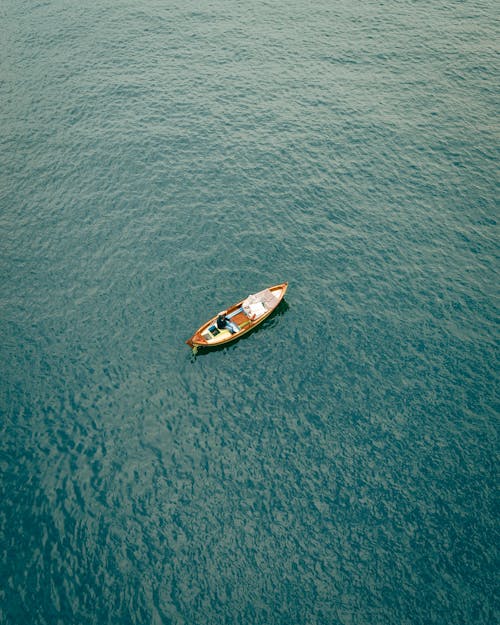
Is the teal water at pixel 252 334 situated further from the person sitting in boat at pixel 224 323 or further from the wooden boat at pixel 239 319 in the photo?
the person sitting in boat at pixel 224 323

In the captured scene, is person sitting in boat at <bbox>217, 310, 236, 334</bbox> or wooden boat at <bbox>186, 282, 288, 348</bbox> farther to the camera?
person sitting in boat at <bbox>217, 310, 236, 334</bbox>

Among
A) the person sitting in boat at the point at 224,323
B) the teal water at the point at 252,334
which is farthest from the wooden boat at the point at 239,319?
the teal water at the point at 252,334

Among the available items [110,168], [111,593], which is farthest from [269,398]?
[110,168]

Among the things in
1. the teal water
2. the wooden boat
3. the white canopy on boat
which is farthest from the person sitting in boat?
the white canopy on boat

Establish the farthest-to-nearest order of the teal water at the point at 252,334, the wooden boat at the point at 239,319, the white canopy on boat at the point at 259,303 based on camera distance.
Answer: the white canopy on boat at the point at 259,303
the wooden boat at the point at 239,319
the teal water at the point at 252,334

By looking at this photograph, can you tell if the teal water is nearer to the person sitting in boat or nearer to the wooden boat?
the wooden boat

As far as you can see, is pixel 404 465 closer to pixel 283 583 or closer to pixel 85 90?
pixel 283 583
